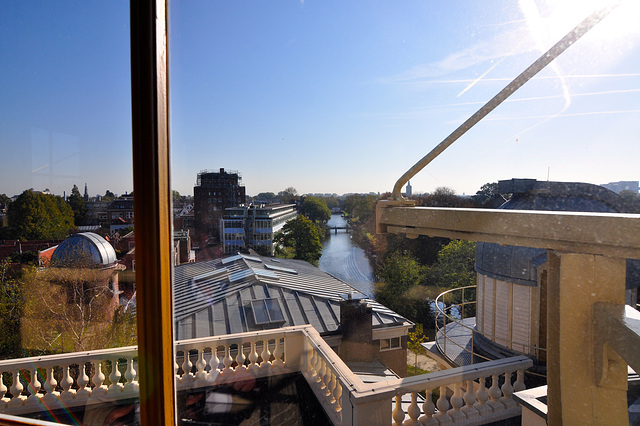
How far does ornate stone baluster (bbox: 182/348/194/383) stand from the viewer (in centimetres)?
203

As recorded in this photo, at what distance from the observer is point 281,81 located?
4.18 ft

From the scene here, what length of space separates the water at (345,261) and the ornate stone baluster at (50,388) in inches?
64.5

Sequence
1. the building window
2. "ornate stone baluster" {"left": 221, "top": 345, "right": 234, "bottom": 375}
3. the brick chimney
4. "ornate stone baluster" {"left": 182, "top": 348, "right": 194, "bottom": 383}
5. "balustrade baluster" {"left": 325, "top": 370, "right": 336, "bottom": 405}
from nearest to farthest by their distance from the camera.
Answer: the building window
the brick chimney
"balustrade baluster" {"left": 325, "top": 370, "right": 336, "bottom": 405}
"ornate stone baluster" {"left": 182, "top": 348, "right": 194, "bottom": 383}
"ornate stone baluster" {"left": 221, "top": 345, "right": 234, "bottom": 375}

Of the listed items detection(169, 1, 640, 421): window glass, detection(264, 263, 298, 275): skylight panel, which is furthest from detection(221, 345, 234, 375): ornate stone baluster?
detection(264, 263, 298, 275): skylight panel

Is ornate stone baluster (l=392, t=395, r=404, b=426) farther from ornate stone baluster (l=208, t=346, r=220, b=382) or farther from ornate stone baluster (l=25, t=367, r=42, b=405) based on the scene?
ornate stone baluster (l=25, t=367, r=42, b=405)

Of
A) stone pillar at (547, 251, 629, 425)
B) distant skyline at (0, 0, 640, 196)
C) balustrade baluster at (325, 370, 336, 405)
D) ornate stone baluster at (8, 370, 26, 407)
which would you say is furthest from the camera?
balustrade baluster at (325, 370, 336, 405)

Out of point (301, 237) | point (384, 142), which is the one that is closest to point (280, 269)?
point (301, 237)

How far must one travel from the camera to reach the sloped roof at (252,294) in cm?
140

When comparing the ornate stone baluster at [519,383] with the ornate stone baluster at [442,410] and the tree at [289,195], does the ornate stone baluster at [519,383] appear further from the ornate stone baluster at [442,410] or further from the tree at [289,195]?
the tree at [289,195]

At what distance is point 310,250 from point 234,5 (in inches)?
38.2

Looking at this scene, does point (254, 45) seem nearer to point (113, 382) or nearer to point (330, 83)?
point (330, 83)

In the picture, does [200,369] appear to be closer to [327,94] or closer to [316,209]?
[316,209]

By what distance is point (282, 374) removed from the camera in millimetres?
2260

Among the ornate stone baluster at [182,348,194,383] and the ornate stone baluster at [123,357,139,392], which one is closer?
the ornate stone baluster at [123,357,139,392]
